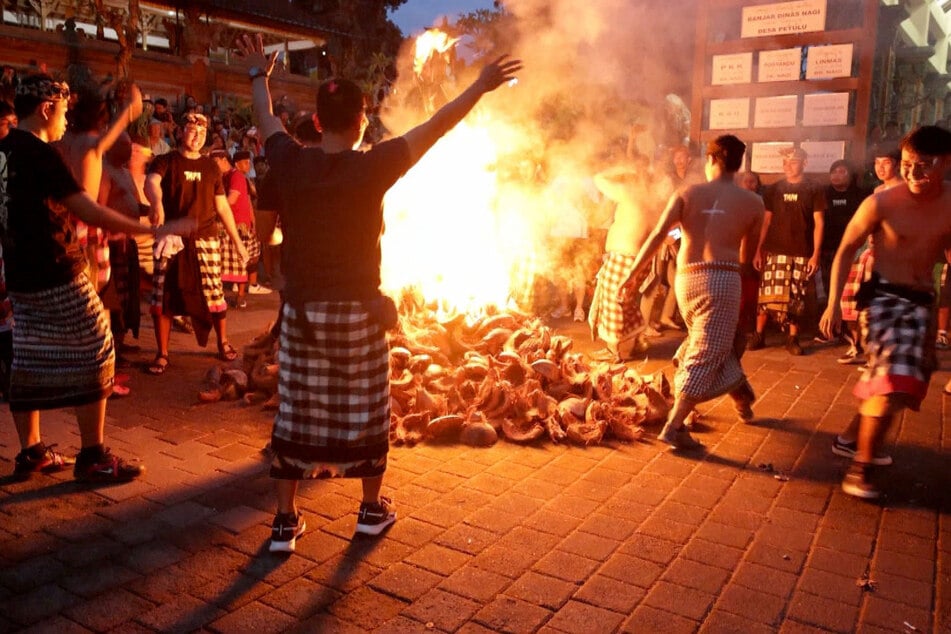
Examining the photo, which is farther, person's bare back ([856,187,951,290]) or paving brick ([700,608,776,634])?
person's bare back ([856,187,951,290])

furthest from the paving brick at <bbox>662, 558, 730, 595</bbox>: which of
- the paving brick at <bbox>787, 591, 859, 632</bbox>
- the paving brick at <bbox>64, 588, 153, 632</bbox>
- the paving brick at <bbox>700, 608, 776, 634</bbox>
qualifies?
the paving brick at <bbox>64, 588, 153, 632</bbox>

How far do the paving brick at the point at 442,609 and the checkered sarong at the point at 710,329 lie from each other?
2.44 m

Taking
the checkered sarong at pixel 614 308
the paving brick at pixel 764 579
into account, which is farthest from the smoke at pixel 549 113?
the paving brick at pixel 764 579

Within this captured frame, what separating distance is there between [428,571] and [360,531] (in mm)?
481

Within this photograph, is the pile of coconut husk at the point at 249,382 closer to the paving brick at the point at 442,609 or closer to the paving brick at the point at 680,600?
the paving brick at the point at 442,609

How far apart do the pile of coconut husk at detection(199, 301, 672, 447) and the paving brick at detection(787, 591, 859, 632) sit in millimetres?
2021

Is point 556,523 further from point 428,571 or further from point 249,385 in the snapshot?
point 249,385

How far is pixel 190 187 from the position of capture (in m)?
6.66

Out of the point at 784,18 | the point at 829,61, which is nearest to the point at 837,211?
the point at 829,61

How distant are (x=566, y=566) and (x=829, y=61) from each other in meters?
8.95

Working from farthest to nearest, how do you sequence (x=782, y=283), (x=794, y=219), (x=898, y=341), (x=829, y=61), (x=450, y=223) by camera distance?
(x=829, y=61), (x=782, y=283), (x=794, y=219), (x=450, y=223), (x=898, y=341)

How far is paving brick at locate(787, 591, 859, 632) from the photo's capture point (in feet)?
9.28

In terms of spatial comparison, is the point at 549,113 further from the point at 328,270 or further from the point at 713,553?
the point at 713,553

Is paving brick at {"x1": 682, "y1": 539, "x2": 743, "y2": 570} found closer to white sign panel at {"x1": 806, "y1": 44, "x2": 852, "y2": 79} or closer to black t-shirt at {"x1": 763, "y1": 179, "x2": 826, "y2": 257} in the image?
black t-shirt at {"x1": 763, "y1": 179, "x2": 826, "y2": 257}
